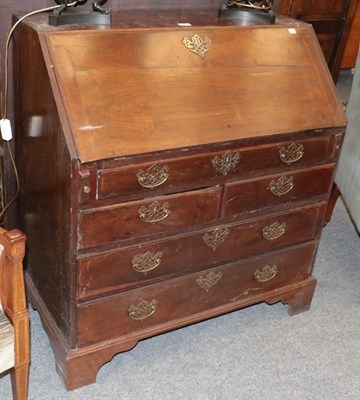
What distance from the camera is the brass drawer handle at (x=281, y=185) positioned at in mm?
1859

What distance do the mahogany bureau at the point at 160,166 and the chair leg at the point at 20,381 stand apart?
0.17 metres

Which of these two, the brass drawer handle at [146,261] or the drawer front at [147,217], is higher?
the drawer front at [147,217]

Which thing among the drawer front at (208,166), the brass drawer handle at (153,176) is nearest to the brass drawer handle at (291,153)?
the drawer front at (208,166)

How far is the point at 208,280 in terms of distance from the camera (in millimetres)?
1923

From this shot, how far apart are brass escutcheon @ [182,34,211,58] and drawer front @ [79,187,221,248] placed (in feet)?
1.33

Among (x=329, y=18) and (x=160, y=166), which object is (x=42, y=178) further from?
(x=329, y=18)

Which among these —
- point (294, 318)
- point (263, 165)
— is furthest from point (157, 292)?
point (294, 318)

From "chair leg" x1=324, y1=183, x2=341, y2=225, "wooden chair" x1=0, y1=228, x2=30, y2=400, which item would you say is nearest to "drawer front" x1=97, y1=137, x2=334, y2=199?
"wooden chair" x1=0, y1=228, x2=30, y2=400

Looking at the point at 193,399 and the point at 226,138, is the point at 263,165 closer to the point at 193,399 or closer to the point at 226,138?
the point at 226,138

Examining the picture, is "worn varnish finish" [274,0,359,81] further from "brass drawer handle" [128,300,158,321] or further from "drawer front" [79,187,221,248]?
"brass drawer handle" [128,300,158,321]

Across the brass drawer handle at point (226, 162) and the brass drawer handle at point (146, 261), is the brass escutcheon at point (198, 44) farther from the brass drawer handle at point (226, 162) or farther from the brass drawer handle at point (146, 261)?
the brass drawer handle at point (146, 261)

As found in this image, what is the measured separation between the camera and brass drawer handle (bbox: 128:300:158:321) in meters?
1.82

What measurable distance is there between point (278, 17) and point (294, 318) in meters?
1.11

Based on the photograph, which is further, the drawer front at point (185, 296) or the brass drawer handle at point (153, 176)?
the drawer front at point (185, 296)
